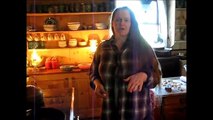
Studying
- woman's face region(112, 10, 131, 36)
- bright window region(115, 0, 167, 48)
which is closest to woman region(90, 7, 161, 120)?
woman's face region(112, 10, 131, 36)

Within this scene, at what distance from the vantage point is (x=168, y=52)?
94.5 inches

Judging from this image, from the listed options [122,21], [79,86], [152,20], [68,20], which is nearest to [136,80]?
[122,21]

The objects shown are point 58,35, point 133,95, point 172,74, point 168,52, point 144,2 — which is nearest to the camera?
point 133,95

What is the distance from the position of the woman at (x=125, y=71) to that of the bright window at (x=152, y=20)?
75.3 inches

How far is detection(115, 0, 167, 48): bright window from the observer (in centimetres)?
271

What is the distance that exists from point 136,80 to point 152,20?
220cm

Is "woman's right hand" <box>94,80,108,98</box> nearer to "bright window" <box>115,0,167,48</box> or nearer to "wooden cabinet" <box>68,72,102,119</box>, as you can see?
"wooden cabinet" <box>68,72,102,119</box>

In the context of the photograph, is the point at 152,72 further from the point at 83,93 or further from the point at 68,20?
the point at 68,20

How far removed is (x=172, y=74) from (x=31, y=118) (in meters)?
1.90

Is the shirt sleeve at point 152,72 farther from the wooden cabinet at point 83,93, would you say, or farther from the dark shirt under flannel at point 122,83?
the wooden cabinet at point 83,93

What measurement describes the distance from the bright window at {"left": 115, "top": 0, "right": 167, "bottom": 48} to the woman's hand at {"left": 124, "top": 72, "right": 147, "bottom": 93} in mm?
2000

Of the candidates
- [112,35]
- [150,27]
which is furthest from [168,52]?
[112,35]

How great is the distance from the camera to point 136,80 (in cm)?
70

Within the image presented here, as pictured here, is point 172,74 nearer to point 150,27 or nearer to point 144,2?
point 150,27
